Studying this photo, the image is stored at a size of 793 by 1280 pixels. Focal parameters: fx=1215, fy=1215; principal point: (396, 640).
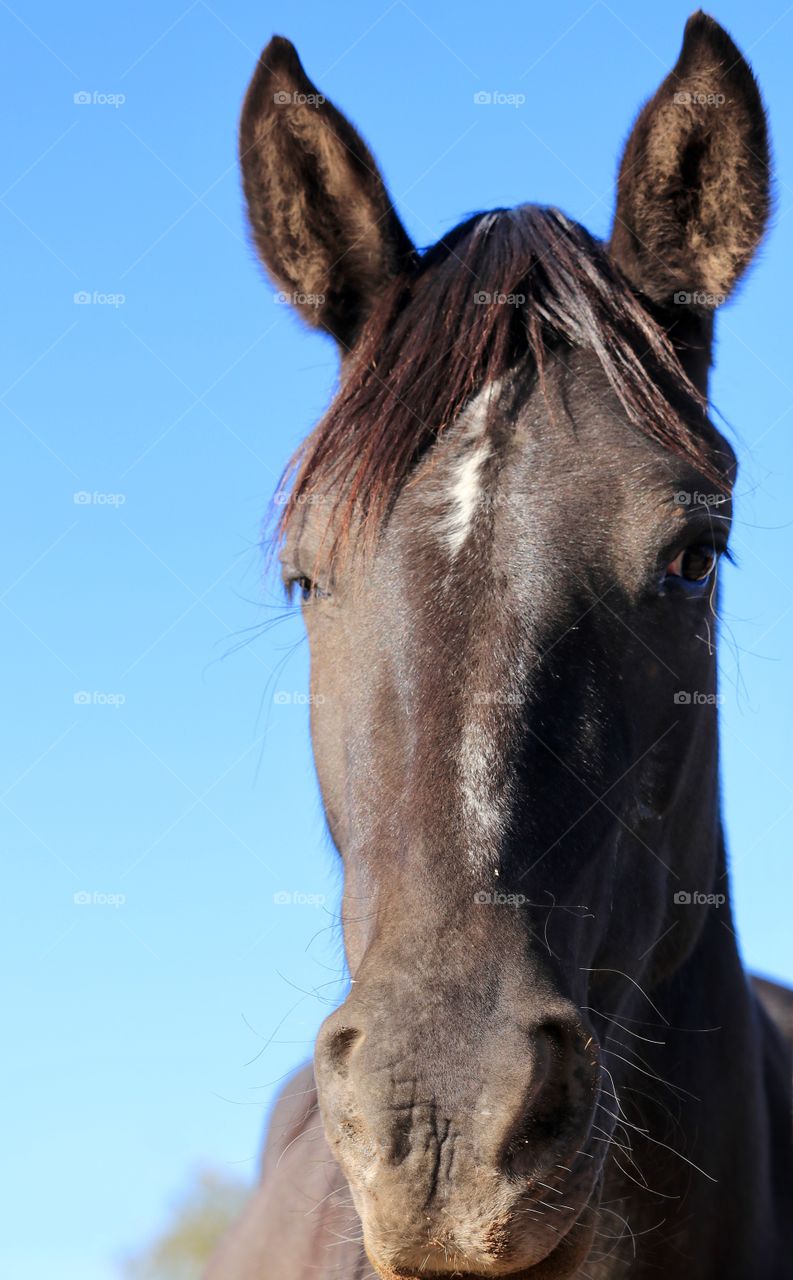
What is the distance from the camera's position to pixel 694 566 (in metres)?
3.36

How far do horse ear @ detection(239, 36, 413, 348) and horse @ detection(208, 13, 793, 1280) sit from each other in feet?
0.03

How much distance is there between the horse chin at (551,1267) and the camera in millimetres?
2254

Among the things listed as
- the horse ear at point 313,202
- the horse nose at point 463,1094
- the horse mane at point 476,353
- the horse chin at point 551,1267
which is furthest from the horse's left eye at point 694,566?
the horse chin at point 551,1267

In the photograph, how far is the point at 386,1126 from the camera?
219 cm

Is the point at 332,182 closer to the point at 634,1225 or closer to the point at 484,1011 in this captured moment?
the point at 484,1011

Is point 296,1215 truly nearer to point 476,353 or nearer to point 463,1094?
point 463,1094

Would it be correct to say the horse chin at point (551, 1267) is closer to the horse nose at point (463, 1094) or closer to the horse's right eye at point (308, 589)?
the horse nose at point (463, 1094)

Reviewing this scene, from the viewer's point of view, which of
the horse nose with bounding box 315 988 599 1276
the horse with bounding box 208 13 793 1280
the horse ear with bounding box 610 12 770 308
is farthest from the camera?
the horse ear with bounding box 610 12 770 308

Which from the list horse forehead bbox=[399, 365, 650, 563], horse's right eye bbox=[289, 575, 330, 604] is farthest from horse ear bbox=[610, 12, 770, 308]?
horse's right eye bbox=[289, 575, 330, 604]

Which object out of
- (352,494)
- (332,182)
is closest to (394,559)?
(352,494)

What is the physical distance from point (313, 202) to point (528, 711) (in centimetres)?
226

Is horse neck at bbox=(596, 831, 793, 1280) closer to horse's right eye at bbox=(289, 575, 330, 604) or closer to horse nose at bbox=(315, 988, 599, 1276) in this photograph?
horse nose at bbox=(315, 988, 599, 1276)

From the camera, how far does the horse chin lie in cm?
225

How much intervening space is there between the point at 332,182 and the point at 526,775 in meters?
2.38
